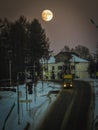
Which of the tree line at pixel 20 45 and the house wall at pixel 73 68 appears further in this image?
the house wall at pixel 73 68

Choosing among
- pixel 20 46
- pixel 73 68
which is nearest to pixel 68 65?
pixel 73 68

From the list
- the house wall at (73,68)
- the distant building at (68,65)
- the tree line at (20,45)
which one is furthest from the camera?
the house wall at (73,68)

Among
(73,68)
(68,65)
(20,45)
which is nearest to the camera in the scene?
(20,45)

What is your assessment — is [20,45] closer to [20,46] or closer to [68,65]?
[20,46]

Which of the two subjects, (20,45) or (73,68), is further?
(73,68)

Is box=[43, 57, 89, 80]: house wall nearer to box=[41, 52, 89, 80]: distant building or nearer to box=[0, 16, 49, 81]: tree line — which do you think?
box=[41, 52, 89, 80]: distant building

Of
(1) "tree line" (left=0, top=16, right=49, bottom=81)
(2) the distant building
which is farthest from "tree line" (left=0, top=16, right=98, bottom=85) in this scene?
(2) the distant building

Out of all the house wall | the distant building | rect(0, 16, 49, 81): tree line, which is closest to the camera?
rect(0, 16, 49, 81): tree line

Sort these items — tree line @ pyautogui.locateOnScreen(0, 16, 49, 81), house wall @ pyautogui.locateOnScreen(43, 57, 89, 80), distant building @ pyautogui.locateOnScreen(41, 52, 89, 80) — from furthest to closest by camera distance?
house wall @ pyautogui.locateOnScreen(43, 57, 89, 80)
distant building @ pyautogui.locateOnScreen(41, 52, 89, 80)
tree line @ pyautogui.locateOnScreen(0, 16, 49, 81)

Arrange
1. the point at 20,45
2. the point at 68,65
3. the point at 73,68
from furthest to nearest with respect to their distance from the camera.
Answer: the point at 73,68
the point at 68,65
the point at 20,45

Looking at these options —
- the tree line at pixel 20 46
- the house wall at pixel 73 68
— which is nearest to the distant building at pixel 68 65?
the house wall at pixel 73 68

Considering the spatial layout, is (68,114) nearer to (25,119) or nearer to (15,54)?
(25,119)

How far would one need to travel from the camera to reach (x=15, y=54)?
317ft

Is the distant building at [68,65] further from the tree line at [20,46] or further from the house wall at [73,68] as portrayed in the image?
the tree line at [20,46]
